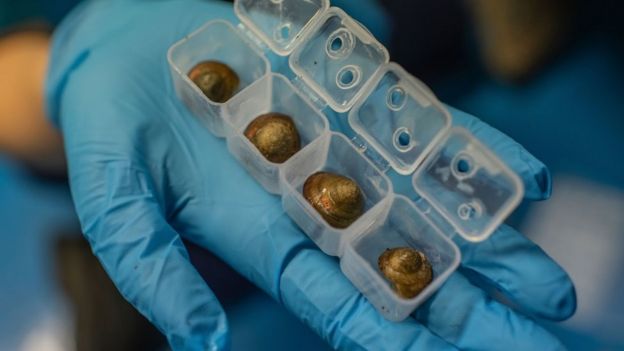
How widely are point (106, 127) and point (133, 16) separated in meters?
0.34

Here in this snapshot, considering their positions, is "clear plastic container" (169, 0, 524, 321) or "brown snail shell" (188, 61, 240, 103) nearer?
"clear plastic container" (169, 0, 524, 321)

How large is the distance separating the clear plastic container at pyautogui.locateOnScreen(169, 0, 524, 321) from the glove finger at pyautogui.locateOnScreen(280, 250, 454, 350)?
21 mm

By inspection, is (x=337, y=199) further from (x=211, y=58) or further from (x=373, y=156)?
(x=211, y=58)

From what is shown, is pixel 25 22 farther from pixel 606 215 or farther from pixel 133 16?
pixel 606 215

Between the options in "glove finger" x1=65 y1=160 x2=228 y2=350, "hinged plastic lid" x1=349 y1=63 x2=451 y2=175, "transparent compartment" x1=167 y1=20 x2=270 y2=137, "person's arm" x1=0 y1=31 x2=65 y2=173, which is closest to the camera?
"glove finger" x1=65 y1=160 x2=228 y2=350

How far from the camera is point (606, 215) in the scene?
165 cm

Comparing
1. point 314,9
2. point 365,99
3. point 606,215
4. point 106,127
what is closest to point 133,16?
point 106,127

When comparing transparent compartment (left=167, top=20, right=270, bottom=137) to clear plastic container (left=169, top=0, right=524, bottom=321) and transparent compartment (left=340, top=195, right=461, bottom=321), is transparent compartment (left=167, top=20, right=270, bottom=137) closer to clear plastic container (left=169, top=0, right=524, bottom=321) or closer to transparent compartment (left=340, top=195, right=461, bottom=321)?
clear plastic container (left=169, top=0, right=524, bottom=321)

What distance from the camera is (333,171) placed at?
121cm

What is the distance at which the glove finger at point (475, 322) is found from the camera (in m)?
1.03

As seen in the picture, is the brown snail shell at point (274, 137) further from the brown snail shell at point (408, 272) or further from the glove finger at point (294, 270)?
the brown snail shell at point (408, 272)

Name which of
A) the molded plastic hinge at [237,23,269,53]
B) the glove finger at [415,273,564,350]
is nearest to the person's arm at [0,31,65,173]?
the molded plastic hinge at [237,23,269,53]

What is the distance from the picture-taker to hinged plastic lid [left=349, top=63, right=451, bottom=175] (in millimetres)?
1108

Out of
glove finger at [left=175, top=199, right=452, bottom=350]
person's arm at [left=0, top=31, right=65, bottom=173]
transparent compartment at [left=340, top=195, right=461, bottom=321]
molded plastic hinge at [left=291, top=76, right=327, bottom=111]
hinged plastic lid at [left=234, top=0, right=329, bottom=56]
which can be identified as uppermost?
hinged plastic lid at [left=234, top=0, right=329, bottom=56]
